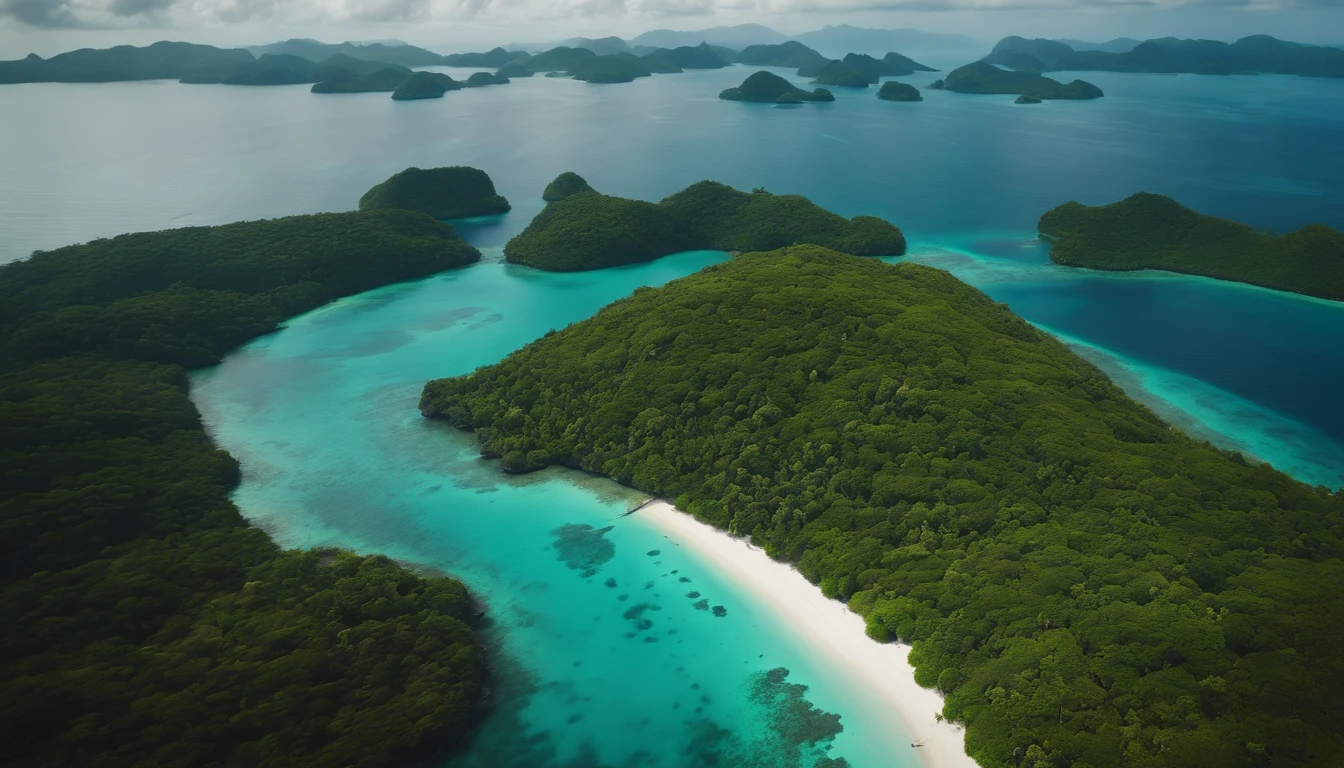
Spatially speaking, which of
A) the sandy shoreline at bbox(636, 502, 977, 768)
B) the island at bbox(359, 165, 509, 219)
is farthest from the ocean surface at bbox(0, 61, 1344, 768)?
the island at bbox(359, 165, 509, 219)

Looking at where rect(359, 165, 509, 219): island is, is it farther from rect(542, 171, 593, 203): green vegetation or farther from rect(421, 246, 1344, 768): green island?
rect(421, 246, 1344, 768): green island

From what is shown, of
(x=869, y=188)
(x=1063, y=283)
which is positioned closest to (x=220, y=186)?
(x=869, y=188)

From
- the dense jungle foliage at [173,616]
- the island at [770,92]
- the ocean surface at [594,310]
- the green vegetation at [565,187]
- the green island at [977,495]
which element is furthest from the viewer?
the island at [770,92]

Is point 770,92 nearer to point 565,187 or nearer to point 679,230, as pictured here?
point 565,187

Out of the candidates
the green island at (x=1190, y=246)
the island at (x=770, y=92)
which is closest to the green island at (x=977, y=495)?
the green island at (x=1190, y=246)

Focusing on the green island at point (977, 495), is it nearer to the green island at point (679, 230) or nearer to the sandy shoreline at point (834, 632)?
the sandy shoreline at point (834, 632)

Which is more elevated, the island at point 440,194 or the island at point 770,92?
the island at point 770,92

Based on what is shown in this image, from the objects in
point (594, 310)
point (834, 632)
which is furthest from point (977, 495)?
point (594, 310)
